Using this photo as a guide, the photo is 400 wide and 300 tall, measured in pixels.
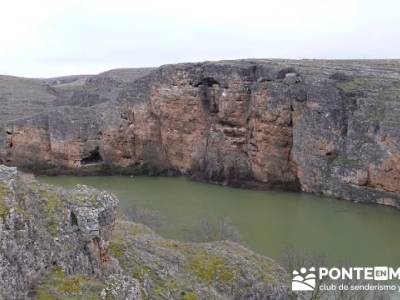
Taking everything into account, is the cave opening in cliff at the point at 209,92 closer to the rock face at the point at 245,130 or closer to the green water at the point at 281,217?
the rock face at the point at 245,130

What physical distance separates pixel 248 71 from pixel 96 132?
12.2 metres

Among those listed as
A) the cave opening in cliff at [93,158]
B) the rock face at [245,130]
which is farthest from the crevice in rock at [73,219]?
the cave opening in cliff at [93,158]

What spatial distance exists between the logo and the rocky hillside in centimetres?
49

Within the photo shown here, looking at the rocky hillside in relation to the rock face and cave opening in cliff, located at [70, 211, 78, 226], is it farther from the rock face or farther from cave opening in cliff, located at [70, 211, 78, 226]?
the rock face

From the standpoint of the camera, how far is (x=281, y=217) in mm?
26688

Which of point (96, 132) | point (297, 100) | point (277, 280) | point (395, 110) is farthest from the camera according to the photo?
point (96, 132)

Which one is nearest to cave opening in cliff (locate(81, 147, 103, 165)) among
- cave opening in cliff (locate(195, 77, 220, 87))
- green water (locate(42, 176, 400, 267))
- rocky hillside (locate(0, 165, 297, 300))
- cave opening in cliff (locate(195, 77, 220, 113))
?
green water (locate(42, 176, 400, 267))

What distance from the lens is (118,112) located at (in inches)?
1602

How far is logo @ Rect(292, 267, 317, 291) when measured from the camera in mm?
12020

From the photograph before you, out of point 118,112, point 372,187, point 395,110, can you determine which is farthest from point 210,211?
point 118,112

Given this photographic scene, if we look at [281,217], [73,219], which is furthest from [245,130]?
[73,219]

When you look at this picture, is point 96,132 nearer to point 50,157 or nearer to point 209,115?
point 50,157

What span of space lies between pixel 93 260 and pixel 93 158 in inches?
1295

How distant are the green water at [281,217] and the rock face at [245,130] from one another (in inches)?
76.7
